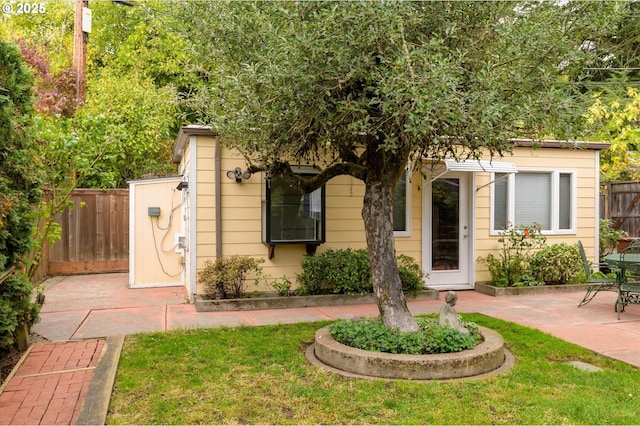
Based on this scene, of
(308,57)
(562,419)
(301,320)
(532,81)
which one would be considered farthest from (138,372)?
(532,81)

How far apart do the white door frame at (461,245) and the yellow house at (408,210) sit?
0.7 inches

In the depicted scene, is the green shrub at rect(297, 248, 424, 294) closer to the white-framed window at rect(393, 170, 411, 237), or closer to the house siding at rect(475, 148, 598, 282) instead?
the white-framed window at rect(393, 170, 411, 237)

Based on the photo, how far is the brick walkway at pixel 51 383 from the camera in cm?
323

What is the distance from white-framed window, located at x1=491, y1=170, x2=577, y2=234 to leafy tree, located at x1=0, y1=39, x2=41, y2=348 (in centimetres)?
678

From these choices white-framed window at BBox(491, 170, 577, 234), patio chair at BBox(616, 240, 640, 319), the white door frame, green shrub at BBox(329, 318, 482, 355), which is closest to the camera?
green shrub at BBox(329, 318, 482, 355)

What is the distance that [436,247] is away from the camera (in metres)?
7.96

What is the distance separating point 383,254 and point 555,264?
181 inches

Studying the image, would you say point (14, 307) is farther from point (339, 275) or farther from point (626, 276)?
point (626, 276)

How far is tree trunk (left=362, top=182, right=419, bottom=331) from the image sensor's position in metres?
4.54

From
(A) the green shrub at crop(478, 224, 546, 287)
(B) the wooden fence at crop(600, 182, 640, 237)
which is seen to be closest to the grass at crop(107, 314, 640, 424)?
(A) the green shrub at crop(478, 224, 546, 287)

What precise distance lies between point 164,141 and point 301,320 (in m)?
9.44

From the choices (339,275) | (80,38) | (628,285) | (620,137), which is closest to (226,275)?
(339,275)

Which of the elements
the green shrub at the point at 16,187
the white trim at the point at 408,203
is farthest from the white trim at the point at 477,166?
the green shrub at the point at 16,187

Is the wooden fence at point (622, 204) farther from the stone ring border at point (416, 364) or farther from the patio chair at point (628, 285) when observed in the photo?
the stone ring border at point (416, 364)
